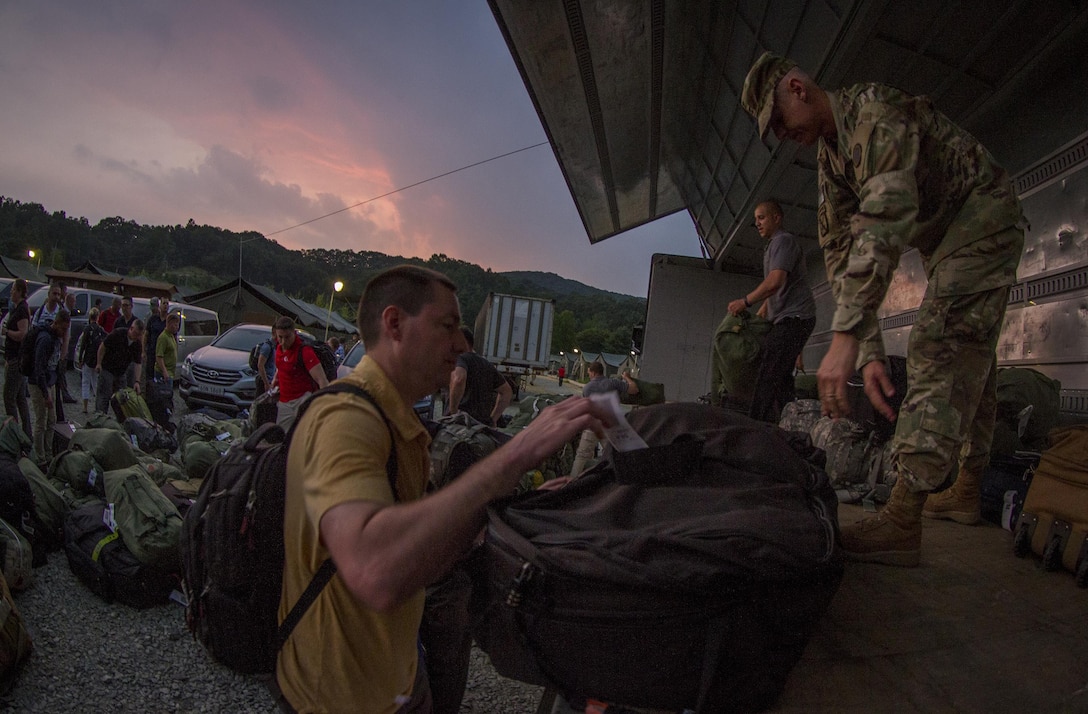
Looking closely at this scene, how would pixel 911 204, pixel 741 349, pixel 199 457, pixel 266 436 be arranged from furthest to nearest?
pixel 199 457, pixel 741 349, pixel 911 204, pixel 266 436

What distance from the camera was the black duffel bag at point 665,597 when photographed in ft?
4.65

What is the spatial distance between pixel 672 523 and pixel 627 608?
0.29 m

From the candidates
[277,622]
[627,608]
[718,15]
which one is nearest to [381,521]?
[277,622]

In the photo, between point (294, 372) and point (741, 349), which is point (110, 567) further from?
point (741, 349)

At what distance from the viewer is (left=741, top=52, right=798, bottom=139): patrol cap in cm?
242

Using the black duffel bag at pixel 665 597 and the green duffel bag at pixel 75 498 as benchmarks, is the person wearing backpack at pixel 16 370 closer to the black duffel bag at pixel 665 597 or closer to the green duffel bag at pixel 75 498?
the green duffel bag at pixel 75 498

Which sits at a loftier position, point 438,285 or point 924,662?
point 438,285

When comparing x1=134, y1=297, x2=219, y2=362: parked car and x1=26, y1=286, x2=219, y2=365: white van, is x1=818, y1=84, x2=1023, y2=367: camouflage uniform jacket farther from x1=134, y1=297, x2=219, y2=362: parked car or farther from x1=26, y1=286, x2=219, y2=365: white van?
x1=134, y1=297, x2=219, y2=362: parked car

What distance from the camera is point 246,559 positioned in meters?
1.34

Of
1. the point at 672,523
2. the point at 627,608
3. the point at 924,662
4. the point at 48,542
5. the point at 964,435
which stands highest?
the point at 964,435

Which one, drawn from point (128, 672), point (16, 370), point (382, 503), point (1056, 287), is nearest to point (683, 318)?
point (1056, 287)

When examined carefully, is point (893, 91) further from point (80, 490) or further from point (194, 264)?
point (194, 264)

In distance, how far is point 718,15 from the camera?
570cm

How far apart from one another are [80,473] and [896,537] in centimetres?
546
